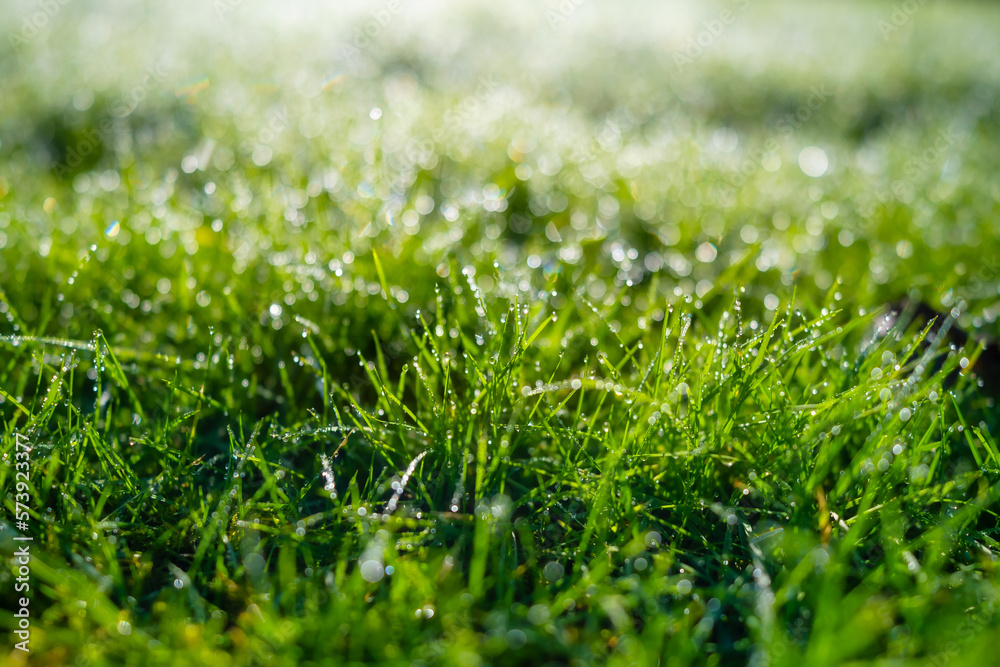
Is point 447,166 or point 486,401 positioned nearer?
point 486,401

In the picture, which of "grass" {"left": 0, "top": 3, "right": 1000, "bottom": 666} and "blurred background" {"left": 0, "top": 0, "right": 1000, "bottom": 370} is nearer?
"grass" {"left": 0, "top": 3, "right": 1000, "bottom": 666}

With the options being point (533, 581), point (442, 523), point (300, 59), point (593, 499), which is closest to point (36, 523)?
point (442, 523)

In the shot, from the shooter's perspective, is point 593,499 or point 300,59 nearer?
point 593,499

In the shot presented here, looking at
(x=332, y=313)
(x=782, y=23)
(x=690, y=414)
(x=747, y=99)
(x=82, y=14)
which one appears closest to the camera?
(x=690, y=414)

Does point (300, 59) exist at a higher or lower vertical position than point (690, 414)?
higher

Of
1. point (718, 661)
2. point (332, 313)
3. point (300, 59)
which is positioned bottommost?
point (718, 661)

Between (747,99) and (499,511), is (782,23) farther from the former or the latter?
(499,511)

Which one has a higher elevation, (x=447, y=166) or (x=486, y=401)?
(x=447, y=166)

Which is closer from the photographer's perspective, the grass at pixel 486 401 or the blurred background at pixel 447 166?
the grass at pixel 486 401
